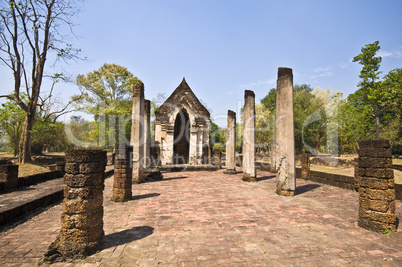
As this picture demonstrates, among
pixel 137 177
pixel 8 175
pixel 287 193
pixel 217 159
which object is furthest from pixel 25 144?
pixel 287 193

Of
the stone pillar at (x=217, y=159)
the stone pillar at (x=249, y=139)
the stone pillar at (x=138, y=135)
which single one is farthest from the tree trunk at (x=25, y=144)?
the stone pillar at (x=249, y=139)

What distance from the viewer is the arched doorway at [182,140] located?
18781 mm

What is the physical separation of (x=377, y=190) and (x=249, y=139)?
664 cm

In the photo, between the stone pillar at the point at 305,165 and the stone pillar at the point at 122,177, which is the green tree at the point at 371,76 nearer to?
the stone pillar at the point at 305,165

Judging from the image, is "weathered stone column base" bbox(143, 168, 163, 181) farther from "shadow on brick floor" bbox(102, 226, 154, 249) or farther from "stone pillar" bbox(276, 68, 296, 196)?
"shadow on brick floor" bbox(102, 226, 154, 249)

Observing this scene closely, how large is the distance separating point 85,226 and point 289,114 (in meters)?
7.11

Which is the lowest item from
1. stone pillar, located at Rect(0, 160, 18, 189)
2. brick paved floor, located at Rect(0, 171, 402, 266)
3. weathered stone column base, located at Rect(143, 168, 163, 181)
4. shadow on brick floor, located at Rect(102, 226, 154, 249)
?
brick paved floor, located at Rect(0, 171, 402, 266)

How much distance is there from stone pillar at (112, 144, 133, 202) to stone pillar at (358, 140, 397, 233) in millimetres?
6119

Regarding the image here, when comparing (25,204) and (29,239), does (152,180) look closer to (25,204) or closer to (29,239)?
(25,204)

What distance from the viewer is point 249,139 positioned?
1121 cm

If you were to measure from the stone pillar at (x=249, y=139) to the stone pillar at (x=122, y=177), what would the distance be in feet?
20.1

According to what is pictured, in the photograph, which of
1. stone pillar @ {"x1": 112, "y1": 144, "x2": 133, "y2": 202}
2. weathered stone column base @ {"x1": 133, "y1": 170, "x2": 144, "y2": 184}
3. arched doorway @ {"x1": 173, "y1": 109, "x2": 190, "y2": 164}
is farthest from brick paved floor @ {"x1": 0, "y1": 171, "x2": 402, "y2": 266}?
arched doorway @ {"x1": 173, "y1": 109, "x2": 190, "y2": 164}

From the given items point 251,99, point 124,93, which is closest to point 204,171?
point 251,99

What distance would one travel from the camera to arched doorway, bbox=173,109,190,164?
18.8 m
